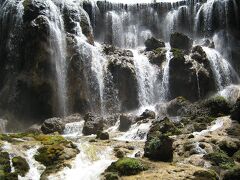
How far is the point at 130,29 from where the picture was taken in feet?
261

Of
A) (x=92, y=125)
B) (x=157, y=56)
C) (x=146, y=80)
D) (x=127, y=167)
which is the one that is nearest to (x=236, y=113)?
(x=92, y=125)

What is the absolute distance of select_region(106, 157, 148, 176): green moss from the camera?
2806 centimetres

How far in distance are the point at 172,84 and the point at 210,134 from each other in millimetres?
24118

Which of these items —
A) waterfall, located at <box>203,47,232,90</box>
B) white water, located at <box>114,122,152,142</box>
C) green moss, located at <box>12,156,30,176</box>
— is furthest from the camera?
waterfall, located at <box>203,47,232,90</box>

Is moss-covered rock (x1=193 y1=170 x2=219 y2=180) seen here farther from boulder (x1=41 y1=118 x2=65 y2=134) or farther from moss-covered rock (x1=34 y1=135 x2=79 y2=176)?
boulder (x1=41 y1=118 x2=65 y2=134)

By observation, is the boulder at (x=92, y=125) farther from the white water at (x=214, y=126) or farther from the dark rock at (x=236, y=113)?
the dark rock at (x=236, y=113)

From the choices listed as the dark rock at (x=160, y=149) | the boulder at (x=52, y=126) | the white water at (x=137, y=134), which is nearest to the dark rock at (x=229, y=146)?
the dark rock at (x=160, y=149)

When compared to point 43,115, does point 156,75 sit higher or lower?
higher

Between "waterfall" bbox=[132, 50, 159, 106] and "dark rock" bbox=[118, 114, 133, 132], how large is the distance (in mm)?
10625

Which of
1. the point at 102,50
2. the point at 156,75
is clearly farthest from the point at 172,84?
the point at 102,50

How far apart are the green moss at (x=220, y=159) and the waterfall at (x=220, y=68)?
32.0 metres

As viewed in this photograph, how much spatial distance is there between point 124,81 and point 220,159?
Result: 3253cm

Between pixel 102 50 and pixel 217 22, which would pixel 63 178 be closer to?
pixel 102 50

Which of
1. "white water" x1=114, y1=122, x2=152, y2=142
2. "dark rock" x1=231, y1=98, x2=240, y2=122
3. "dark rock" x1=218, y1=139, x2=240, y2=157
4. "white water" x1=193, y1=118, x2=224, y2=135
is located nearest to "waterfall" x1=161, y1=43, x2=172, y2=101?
"white water" x1=114, y1=122, x2=152, y2=142
